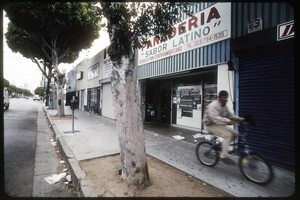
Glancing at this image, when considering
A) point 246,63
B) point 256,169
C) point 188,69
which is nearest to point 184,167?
point 256,169

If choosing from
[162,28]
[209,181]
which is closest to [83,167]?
[209,181]

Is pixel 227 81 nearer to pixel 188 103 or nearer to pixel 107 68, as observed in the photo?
pixel 188 103

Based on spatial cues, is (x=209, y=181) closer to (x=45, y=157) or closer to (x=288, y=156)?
(x=288, y=156)

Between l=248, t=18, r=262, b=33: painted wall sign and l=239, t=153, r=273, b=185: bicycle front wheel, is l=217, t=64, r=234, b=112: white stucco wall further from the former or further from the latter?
l=239, t=153, r=273, b=185: bicycle front wheel

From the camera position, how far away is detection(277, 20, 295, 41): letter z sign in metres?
4.70

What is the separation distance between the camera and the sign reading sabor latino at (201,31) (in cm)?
645

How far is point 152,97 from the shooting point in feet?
40.5

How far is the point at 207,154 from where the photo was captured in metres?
5.02

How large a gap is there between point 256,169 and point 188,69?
4793 millimetres

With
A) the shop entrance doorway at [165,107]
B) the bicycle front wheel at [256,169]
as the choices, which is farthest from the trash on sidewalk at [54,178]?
the shop entrance doorway at [165,107]

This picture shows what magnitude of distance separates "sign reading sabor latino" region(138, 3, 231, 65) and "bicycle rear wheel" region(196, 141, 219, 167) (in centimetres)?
276

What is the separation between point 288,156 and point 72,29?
1614cm

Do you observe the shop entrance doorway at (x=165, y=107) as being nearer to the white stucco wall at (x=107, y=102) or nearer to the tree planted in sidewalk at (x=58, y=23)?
the white stucco wall at (x=107, y=102)

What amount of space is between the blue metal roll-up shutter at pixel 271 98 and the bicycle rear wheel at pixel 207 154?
5.00ft
